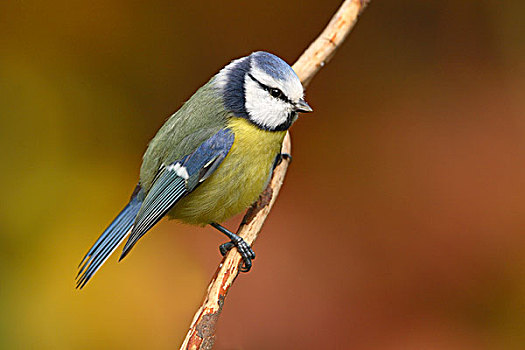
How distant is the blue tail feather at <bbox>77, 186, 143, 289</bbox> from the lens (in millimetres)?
1314

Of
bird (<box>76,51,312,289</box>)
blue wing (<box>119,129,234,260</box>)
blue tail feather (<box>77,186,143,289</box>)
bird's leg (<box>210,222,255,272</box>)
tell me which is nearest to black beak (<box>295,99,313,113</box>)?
bird (<box>76,51,312,289</box>)

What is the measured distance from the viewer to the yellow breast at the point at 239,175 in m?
1.30

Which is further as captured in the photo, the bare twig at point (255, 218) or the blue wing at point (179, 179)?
the blue wing at point (179, 179)

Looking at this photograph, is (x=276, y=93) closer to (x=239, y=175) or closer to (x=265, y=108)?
(x=265, y=108)

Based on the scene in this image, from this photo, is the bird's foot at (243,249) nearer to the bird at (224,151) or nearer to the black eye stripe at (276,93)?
the bird at (224,151)

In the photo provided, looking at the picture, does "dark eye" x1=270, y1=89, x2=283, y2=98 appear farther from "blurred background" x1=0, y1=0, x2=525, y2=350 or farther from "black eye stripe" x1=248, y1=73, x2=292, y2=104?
"blurred background" x1=0, y1=0, x2=525, y2=350

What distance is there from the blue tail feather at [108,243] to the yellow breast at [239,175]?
151 millimetres

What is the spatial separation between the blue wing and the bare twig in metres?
0.18

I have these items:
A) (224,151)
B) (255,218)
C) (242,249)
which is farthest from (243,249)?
(224,151)

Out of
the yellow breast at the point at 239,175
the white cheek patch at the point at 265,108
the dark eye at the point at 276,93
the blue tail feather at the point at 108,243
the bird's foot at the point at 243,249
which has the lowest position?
the blue tail feather at the point at 108,243

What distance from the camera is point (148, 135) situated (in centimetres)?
215

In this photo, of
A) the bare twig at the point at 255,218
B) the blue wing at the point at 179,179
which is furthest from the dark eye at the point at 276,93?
the bare twig at the point at 255,218

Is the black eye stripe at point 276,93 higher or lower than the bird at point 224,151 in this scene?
higher

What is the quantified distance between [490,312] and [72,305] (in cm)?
135
